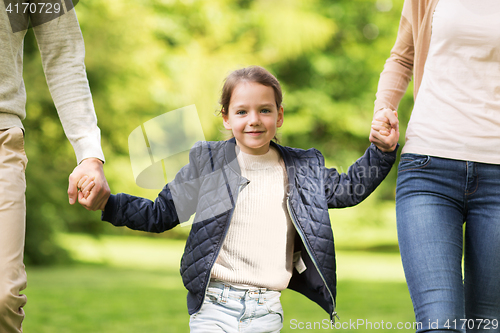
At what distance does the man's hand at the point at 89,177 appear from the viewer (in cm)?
207

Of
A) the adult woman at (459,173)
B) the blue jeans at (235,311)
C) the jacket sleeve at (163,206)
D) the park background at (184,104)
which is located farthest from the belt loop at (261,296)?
the park background at (184,104)

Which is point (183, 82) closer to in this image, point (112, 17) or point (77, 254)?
point (112, 17)

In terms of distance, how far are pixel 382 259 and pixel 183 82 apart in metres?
7.46

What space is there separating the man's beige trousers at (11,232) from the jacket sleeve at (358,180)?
46.5 inches

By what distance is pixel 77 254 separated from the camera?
14289 millimetres

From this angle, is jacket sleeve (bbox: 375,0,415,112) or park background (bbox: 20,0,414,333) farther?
park background (bbox: 20,0,414,333)

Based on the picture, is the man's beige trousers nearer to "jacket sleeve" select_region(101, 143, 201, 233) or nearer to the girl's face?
"jacket sleeve" select_region(101, 143, 201, 233)

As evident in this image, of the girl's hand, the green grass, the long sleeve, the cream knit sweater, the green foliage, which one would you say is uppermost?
the green foliage

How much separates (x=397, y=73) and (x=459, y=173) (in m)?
0.57

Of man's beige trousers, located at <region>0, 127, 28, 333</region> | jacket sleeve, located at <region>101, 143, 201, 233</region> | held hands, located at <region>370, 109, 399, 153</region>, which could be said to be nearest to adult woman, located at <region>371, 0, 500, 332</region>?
held hands, located at <region>370, 109, 399, 153</region>

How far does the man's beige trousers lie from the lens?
5.88ft

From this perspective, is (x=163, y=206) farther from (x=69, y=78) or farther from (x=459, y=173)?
(x=459, y=173)

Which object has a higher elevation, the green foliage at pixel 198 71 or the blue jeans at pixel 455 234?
the green foliage at pixel 198 71

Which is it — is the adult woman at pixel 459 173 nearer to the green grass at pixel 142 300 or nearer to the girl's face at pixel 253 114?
the girl's face at pixel 253 114
